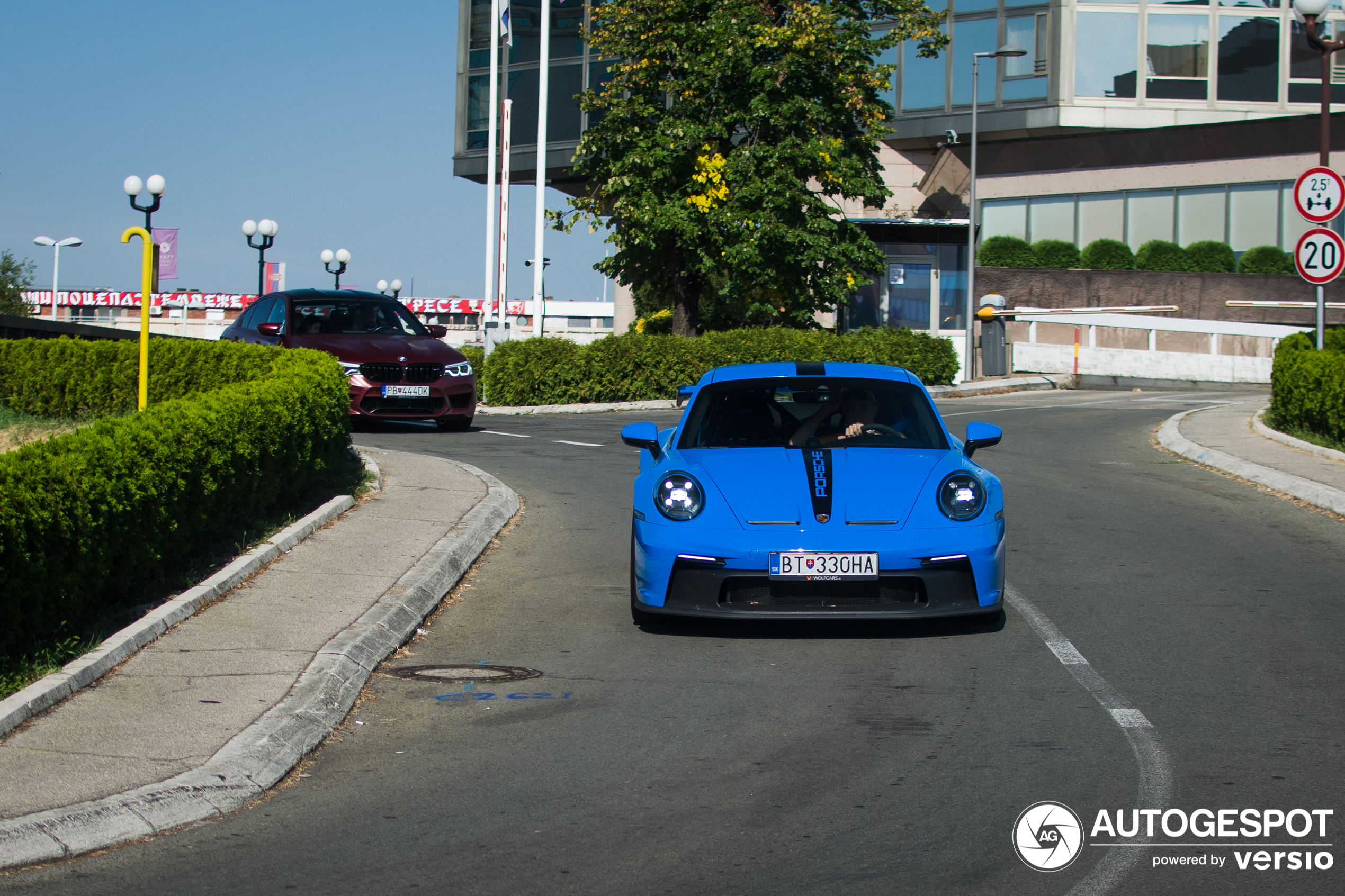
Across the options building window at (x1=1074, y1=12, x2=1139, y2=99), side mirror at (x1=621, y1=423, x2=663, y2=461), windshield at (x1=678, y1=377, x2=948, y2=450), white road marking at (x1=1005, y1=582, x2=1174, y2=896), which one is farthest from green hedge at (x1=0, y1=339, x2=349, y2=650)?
building window at (x1=1074, y1=12, x2=1139, y2=99)

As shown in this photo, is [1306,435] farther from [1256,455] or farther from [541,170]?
[541,170]

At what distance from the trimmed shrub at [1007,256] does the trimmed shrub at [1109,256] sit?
178 cm

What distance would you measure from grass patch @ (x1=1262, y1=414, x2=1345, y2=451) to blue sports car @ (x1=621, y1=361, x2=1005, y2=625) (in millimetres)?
10516

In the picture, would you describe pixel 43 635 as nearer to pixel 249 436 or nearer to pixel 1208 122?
pixel 249 436

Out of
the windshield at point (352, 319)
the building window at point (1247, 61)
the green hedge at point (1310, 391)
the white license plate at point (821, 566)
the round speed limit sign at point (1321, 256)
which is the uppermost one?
the building window at point (1247, 61)

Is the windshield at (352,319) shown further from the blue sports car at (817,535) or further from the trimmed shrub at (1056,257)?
the trimmed shrub at (1056,257)

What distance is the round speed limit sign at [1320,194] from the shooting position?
54.1ft

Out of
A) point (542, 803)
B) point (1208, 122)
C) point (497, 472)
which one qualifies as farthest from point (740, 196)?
point (542, 803)

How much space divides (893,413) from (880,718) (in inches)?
113

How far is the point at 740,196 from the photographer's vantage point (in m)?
30.9

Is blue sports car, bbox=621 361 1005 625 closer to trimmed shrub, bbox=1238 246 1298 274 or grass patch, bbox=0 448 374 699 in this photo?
grass patch, bbox=0 448 374 699

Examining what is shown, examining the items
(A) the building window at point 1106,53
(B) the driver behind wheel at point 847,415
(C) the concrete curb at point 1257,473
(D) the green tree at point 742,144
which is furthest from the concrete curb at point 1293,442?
(A) the building window at point 1106,53

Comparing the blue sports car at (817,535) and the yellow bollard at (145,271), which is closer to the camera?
the blue sports car at (817,535)

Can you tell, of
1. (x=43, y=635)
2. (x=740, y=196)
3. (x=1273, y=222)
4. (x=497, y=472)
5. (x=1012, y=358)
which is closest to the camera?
(x=43, y=635)
